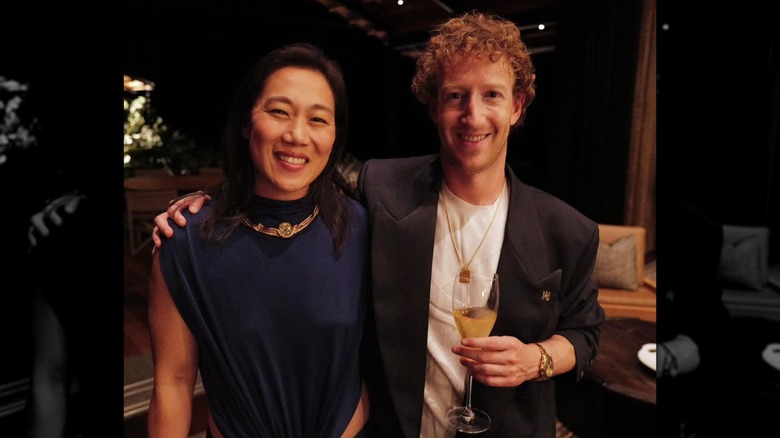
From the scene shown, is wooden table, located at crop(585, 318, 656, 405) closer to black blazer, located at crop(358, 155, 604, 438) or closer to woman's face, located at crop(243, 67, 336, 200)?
black blazer, located at crop(358, 155, 604, 438)

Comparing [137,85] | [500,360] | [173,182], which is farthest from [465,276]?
[137,85]

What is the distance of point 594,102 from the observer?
1496mm

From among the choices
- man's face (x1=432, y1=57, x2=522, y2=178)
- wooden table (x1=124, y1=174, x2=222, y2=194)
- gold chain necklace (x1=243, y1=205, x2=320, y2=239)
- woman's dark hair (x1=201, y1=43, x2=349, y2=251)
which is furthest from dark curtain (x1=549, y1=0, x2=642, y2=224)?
wooden table (x1=124, y1=174, x2=222, y2=194)

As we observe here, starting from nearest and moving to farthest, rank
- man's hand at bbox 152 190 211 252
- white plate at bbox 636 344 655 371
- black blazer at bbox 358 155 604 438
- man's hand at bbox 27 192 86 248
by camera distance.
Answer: man's hand at bbox 152 190 211 252 → black blazer at bbox 358 155 604 438 → man's hand at bbox 27 192 86 248 → white plate at bbox 636 344 655 371

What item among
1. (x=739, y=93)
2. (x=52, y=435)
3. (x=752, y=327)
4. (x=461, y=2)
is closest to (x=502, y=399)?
(x=752, y=327)

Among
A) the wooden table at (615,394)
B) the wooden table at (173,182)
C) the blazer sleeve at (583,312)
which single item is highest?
the wooden table at (173,182)

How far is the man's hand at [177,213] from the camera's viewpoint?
4.20 ft

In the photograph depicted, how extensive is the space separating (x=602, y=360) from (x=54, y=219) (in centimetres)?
154

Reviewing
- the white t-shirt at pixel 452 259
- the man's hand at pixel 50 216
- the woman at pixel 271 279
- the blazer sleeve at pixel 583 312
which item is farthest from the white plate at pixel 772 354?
the man's hand at pixel 50 216

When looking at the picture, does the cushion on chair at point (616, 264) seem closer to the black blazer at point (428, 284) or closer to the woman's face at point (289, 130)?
the black blazer at point (428, 284)

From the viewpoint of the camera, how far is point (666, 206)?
1599mm

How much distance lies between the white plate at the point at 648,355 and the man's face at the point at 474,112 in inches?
30.7

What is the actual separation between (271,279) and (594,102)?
942 mm

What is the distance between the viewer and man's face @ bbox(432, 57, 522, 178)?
4.39ft
